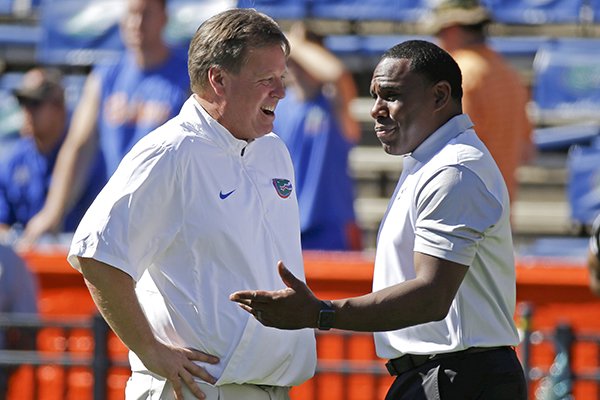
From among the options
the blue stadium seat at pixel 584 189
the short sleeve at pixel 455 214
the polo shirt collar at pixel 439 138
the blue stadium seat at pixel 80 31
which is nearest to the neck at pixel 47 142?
the blue stadium seat at pixel 80 31

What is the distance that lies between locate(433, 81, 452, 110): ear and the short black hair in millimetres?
12

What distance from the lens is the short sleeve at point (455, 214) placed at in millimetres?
3553

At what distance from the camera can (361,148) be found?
41.2 feet

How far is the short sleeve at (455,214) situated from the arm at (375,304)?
4cm

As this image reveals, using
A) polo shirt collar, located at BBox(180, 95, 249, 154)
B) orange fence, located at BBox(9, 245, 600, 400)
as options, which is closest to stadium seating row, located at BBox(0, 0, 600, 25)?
orange fence, located at BBox(9, 245, 600, 400)

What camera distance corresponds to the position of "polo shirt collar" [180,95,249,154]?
12.6 ft

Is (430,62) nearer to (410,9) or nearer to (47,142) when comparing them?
(47,142)

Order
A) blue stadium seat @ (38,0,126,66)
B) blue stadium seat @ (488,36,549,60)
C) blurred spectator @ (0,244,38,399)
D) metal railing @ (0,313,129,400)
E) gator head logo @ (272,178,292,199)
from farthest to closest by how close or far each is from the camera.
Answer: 1. blue stadium seat @ (38,0,126,66)
2. blue stadium seat @ (488,36,549,60)
3. blurred spectator @ (0,244,38,399)
4. metal railing @ (0,313,129,400)
5. gator head logo @ (272,178,292,199)

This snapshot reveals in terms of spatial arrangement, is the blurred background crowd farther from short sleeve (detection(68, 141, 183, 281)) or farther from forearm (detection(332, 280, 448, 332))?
forearm (detection(332, 280, 448, 332))

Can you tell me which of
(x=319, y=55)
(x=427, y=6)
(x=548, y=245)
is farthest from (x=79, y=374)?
(x=427, y=6)

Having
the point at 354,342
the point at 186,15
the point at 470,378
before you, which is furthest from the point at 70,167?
the point at 470,378

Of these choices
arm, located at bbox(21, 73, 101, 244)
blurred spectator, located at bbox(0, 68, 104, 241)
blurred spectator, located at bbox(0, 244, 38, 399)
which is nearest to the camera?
blurred spectator, located at bbox(0, 244, 38, 399)

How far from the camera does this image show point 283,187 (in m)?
4.04

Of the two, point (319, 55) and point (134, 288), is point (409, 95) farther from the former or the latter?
point (319, 55)
